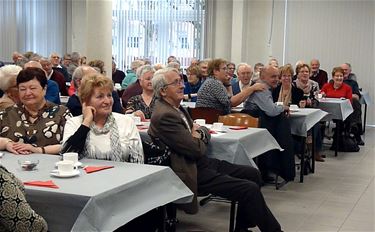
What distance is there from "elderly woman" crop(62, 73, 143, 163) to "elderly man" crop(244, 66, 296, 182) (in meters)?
2.40

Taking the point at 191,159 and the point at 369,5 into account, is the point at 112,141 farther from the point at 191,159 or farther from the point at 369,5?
the point at 369,5

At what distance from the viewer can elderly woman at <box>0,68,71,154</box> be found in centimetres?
344

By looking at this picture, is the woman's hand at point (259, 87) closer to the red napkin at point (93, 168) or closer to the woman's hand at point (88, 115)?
the woman's hand at point (88, 115)

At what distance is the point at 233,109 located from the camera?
21.0 feet

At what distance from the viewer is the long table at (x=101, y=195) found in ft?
7.79

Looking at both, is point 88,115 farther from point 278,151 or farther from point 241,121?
point 278,151

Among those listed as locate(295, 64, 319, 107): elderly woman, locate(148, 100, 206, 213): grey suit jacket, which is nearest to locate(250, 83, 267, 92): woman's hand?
locate(295, 64, 319, 107): elderly woman

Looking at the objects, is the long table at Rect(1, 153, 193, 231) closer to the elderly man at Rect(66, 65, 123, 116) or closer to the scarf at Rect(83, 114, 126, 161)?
the scarf at Rect(83, 114, 126, 161)

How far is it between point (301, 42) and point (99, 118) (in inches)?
361

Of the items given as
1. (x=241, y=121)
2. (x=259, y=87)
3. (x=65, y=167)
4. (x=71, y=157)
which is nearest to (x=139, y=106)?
(x=241, y=121)

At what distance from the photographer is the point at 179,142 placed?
3594mm

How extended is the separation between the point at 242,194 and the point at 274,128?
210cm

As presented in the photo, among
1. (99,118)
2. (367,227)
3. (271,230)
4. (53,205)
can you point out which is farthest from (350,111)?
(53,205)

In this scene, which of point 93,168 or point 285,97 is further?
point 285,97
